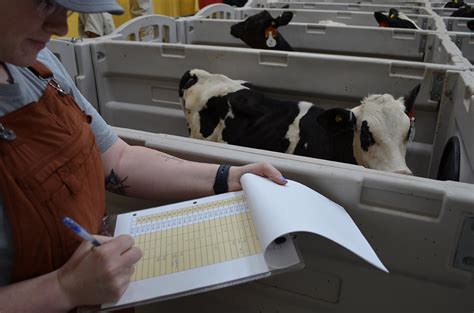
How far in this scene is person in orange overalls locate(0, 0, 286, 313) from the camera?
0.51 meters

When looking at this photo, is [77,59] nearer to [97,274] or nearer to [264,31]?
[264,31]

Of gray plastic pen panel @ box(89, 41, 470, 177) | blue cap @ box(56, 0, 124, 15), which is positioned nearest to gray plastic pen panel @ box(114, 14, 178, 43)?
gray plastic pen panel @ box(89, 41, 470, 177)

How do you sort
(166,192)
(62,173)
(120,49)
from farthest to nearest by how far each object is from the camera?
(120,49) < (166,192) < (62,173)

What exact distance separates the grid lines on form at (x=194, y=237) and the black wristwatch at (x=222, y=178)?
1.3 inches

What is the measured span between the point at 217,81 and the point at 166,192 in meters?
0.91

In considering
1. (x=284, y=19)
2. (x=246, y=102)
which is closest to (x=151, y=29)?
(x=284, y=19)

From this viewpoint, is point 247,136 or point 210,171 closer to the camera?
point 210,171

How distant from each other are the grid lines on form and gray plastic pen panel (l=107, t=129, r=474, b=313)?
0.10 m

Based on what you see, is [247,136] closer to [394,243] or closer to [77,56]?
[77,56]

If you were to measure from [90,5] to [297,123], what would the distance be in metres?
1.11

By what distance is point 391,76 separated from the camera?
1516 millimetres

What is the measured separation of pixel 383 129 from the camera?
4.42 ft

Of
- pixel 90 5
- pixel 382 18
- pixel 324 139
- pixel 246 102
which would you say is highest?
pixel 90 5

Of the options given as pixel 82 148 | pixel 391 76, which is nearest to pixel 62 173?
pixel 82 148
